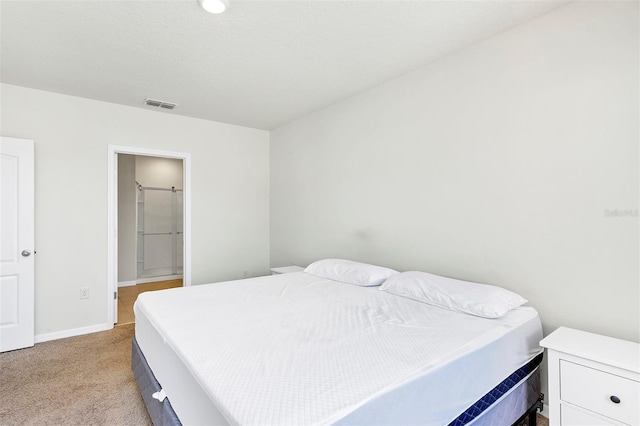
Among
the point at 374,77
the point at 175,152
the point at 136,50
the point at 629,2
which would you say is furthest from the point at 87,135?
the point at 629,2

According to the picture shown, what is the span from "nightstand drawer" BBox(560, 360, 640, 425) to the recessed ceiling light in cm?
270

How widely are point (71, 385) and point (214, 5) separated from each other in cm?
285

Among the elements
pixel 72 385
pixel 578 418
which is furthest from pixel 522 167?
pixel 72 385

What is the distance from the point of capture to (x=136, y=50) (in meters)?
2.45

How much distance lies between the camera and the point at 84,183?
3471 mm

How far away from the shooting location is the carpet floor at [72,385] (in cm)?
199

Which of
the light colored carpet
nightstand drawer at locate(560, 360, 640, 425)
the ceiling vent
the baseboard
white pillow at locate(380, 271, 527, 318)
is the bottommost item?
the light colored carpet

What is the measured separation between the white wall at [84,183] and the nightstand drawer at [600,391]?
388cm

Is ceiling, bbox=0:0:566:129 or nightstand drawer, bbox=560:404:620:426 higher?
ceiling, bbox=0:0:566:129

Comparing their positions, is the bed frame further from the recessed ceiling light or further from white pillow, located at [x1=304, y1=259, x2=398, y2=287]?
the recessed ceiling light

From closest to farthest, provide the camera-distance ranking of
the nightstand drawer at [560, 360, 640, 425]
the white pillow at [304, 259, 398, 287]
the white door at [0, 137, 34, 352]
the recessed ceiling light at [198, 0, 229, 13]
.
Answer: the nightstand drawer at [560, 360, 640, 425]
the recessed ceiling light at [198, 0, 229, 13]
the white pillow at [304, 259, 398, 287]
the white door at [0, 137, 34, 352]

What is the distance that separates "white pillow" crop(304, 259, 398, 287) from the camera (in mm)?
2676

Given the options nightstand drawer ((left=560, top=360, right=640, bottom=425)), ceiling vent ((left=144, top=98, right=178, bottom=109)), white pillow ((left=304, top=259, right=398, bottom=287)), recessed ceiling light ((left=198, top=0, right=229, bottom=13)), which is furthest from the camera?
ceiling vent ((left=144, top=98, right=178, bottom=109))

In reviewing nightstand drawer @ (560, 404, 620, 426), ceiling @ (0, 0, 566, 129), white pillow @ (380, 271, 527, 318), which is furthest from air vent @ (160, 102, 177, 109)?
nightstand drawer @ (560, 404, 620, 426)
